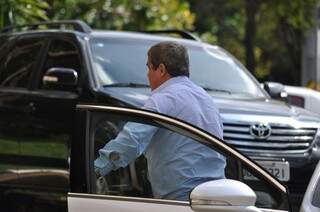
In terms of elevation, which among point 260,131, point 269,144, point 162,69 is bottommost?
point 269,144

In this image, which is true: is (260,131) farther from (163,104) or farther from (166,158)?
(166,158)

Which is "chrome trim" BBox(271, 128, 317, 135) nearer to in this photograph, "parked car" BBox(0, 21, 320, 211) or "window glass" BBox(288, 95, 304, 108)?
"parked car" BBox(0, 21, 320, 211)

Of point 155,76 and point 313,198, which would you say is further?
point 155,76

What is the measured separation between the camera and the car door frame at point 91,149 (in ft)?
12.1

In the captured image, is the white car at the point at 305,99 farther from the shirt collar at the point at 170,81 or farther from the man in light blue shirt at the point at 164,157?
the man in light blue shirt at the point at 164,157

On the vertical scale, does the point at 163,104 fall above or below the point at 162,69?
below

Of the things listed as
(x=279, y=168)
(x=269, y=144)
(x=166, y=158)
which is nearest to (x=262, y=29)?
(x=269, y=144)

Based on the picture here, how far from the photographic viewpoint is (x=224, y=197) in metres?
3.43

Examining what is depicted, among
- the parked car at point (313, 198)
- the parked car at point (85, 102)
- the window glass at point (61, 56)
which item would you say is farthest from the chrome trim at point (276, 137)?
the parked car at point (313, 198)

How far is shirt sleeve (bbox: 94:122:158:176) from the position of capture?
3.79 meters

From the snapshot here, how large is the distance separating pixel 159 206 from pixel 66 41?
3.96 meters

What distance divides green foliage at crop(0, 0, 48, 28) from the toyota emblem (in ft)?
14.5

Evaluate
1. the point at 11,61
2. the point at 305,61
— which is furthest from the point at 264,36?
the point at 11,61

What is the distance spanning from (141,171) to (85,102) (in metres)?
2.40
